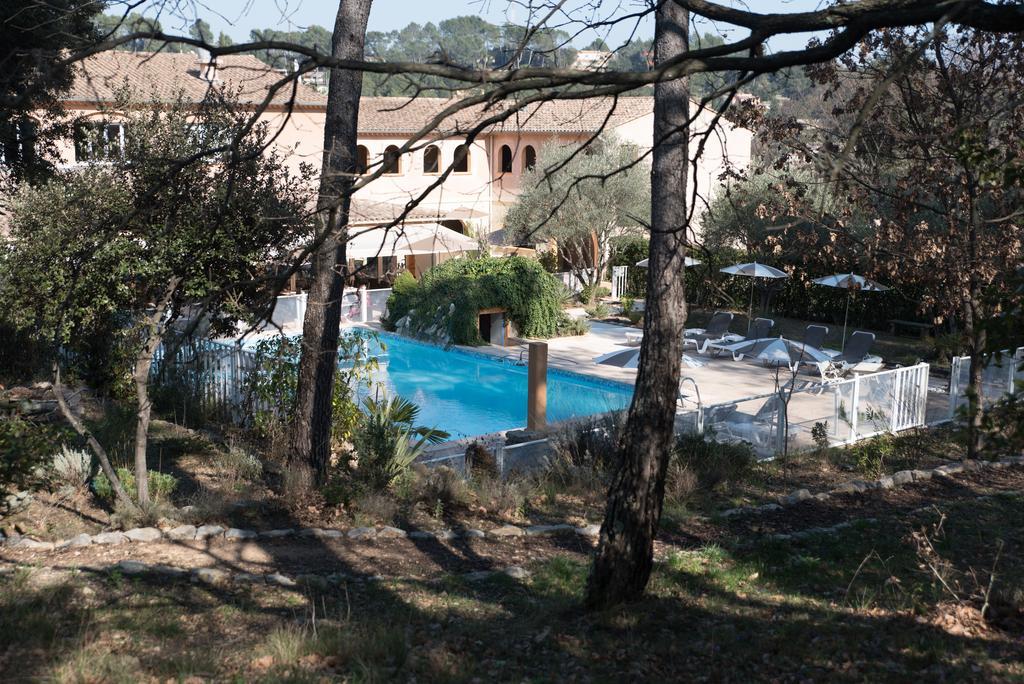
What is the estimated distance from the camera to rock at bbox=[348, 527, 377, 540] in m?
8.61

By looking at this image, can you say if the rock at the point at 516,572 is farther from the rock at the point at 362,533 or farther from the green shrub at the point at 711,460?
the green shrub at the point at 711,460

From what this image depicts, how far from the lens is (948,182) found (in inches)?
465

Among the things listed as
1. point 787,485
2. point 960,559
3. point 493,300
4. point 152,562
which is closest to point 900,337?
point 493,300

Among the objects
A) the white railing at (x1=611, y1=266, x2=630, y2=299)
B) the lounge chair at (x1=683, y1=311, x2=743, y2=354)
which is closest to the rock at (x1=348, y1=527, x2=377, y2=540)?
the lounge chair at (x1=683, y1=311, x2=743, y2=354)

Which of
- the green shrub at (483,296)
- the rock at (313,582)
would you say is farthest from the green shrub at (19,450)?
the green shrub at (483,296)

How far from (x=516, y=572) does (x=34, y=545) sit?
3701 mm

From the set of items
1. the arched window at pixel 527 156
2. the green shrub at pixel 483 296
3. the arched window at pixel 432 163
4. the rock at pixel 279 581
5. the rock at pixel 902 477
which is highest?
the arched window at pixel 527 156

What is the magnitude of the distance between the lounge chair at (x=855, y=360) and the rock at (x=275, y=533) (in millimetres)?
13145

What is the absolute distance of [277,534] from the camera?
849 cm

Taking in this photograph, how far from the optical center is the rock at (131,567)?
22.8ft

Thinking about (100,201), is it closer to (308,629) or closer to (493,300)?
(308,629)

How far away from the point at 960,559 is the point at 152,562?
6.32m

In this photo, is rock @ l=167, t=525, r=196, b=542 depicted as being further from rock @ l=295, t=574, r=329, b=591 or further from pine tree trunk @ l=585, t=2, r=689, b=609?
pine tree trunk @ l=585, t=2, r=689, b=609

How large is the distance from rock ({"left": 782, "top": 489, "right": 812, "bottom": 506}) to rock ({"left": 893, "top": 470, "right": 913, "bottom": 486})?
1.25m
